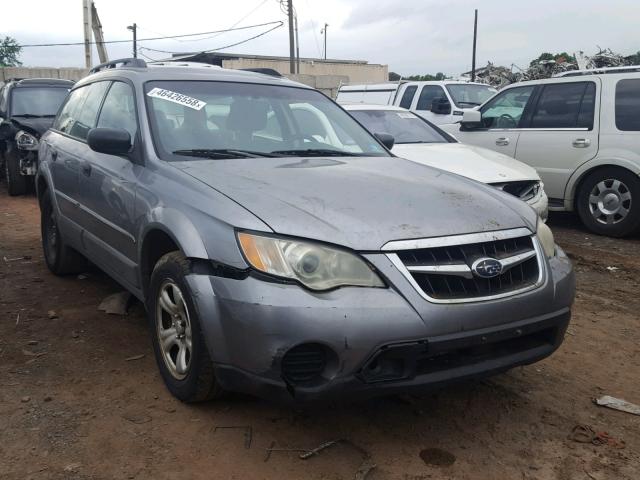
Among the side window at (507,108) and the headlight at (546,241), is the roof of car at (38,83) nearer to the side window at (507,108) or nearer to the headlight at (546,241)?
the side window at (507,108)

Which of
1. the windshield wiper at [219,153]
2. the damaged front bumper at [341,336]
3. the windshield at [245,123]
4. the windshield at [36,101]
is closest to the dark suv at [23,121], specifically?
the windshield at [36,101]

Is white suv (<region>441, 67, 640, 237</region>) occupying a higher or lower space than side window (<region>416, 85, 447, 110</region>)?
lower

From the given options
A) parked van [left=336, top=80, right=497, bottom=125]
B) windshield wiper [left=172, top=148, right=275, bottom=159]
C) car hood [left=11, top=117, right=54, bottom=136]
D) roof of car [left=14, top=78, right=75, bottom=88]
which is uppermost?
roof of car [left=14, top=78, right=75, bottom=88]

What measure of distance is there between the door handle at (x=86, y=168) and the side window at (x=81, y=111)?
1.04 feet

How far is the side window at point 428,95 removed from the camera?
39.0 ft

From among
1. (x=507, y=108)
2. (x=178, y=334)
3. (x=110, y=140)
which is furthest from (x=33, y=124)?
(x=178, y=334)

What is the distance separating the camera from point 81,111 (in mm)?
4836

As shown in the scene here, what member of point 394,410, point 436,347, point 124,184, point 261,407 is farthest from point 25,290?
point 436,347

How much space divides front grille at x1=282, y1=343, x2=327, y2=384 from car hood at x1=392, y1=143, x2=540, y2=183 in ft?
11.8

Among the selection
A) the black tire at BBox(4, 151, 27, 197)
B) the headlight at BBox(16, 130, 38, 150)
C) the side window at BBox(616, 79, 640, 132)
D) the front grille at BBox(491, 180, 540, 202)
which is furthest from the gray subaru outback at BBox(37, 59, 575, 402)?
the black tire at BBox(4, 151, 27, 197)

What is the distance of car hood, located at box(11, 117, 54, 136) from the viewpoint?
9750 mm

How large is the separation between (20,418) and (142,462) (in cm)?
77

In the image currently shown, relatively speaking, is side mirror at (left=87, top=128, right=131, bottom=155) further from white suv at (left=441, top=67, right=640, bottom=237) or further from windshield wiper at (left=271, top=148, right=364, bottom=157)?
white suv at (left=441, top=67, right=640, bottom=237)

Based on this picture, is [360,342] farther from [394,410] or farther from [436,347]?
[394,410]
